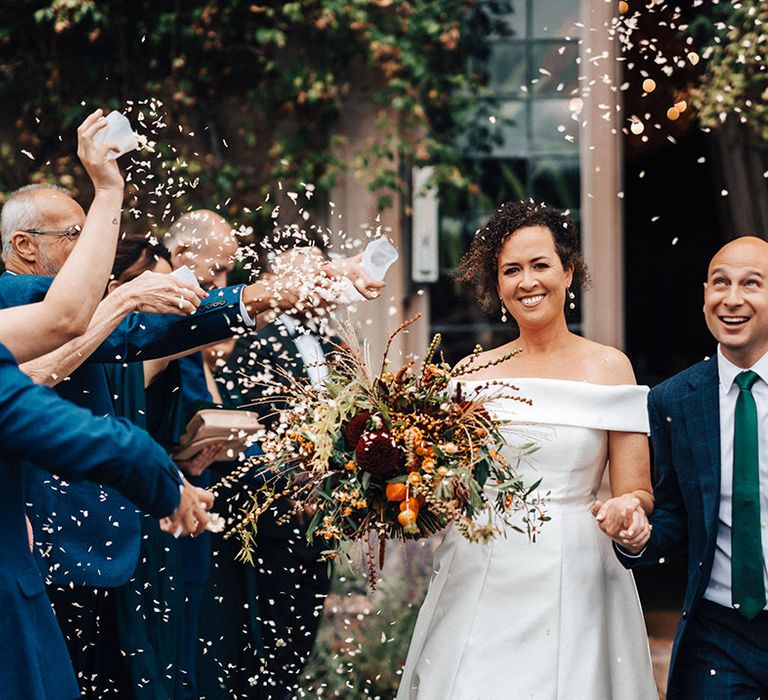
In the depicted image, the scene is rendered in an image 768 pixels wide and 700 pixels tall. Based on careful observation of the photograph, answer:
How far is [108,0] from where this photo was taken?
6.65 metres

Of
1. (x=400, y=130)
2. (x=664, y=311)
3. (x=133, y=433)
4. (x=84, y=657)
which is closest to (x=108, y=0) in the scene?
(x=400, y=130)

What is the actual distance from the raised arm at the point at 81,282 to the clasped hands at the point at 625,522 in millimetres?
1399

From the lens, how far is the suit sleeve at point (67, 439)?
2354 mm

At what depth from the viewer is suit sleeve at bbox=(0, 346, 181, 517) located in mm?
2354

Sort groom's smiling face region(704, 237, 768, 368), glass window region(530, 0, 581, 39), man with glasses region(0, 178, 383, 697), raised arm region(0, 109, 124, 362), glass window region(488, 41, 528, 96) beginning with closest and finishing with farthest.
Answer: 1. raised arm region(0, 109, 124, 362)
2. groom's smiling face region(704, 237, 768, 368)
3. man with glasses region(0, 178, 383, 697)
4. glass window region(530, 0, 581, 39)
5. glass window region(488, 41, 528, 96)

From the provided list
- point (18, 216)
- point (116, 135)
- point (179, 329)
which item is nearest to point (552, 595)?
point (179, 329)

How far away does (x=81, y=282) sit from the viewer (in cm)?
296

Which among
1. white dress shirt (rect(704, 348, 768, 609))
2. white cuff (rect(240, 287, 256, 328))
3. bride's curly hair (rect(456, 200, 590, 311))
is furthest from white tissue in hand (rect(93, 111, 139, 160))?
white dress shirt (rect(704, 348, 768, 609))

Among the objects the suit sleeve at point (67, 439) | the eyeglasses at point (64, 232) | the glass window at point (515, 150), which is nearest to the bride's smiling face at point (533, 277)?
the eyeglasses at point (64, 232)

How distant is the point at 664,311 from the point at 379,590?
2.47 metres

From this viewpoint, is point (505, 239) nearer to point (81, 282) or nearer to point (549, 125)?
point (81, 282)

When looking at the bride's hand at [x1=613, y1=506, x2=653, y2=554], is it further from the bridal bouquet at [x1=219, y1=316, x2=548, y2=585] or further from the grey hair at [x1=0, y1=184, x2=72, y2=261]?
the grey hair at [x1=0, y1=184, x2=72, y2=261]

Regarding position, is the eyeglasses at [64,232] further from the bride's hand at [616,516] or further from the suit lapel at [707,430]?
the suit lapel at [707,430]

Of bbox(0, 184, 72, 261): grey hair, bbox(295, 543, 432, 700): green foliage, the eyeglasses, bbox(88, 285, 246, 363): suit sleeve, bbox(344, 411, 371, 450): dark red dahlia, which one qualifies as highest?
bbox(0, 184, 72, 261): grey hair
